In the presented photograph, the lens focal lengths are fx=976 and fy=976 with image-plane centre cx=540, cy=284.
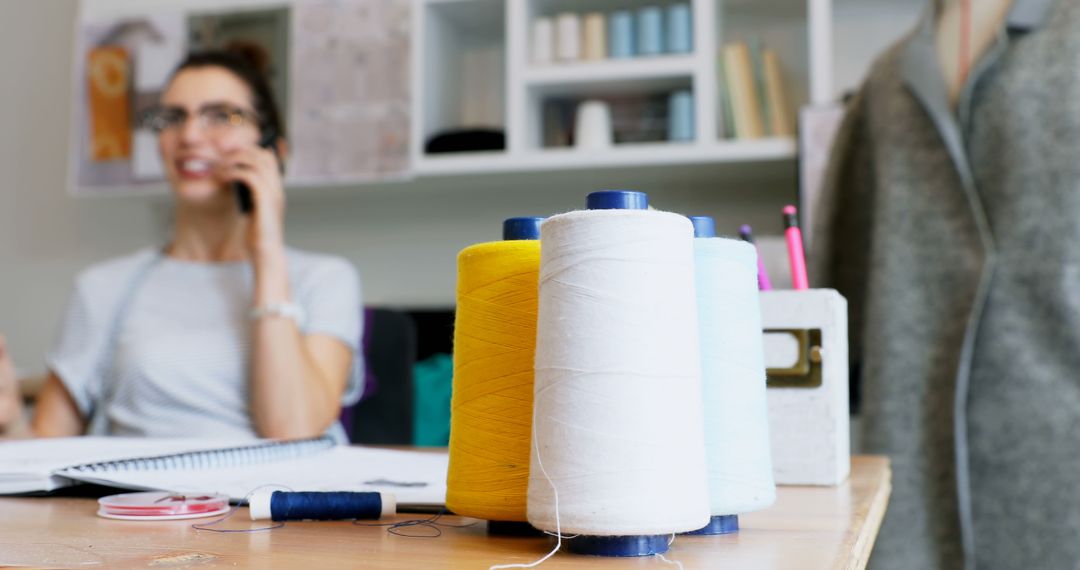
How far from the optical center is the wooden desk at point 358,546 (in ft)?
1.23

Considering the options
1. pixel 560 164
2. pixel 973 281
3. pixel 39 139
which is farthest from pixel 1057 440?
pixel 39 139

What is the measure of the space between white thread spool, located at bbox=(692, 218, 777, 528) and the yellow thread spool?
0.08 m

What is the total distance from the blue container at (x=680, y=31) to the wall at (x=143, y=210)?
0.93 feet

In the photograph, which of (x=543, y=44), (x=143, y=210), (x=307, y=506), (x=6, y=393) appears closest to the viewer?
(x=307, y=506)

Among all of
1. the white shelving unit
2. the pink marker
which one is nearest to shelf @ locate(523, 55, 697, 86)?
the white shelving unit

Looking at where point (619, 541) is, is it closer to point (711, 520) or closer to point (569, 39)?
point (711, 520)

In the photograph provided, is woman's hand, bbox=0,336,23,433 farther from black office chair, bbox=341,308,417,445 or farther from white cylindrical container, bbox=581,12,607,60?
white cylindrical container, bbox=581,12,607,60

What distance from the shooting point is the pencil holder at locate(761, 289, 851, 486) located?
0.70m

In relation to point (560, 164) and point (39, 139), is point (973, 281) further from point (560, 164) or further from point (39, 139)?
point (39, 139)

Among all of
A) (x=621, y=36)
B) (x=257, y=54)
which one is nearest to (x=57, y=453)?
(x=621, y=36)

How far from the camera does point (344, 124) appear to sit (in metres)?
2.08

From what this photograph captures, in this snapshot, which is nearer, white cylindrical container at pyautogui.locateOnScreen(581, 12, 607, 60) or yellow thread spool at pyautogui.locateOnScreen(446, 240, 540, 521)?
yellow thread spool at pyautogui.locateOnScreen(446, 240, 540, 521)

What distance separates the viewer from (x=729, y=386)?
445 millimetres

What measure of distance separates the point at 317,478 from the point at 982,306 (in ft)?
2.79
